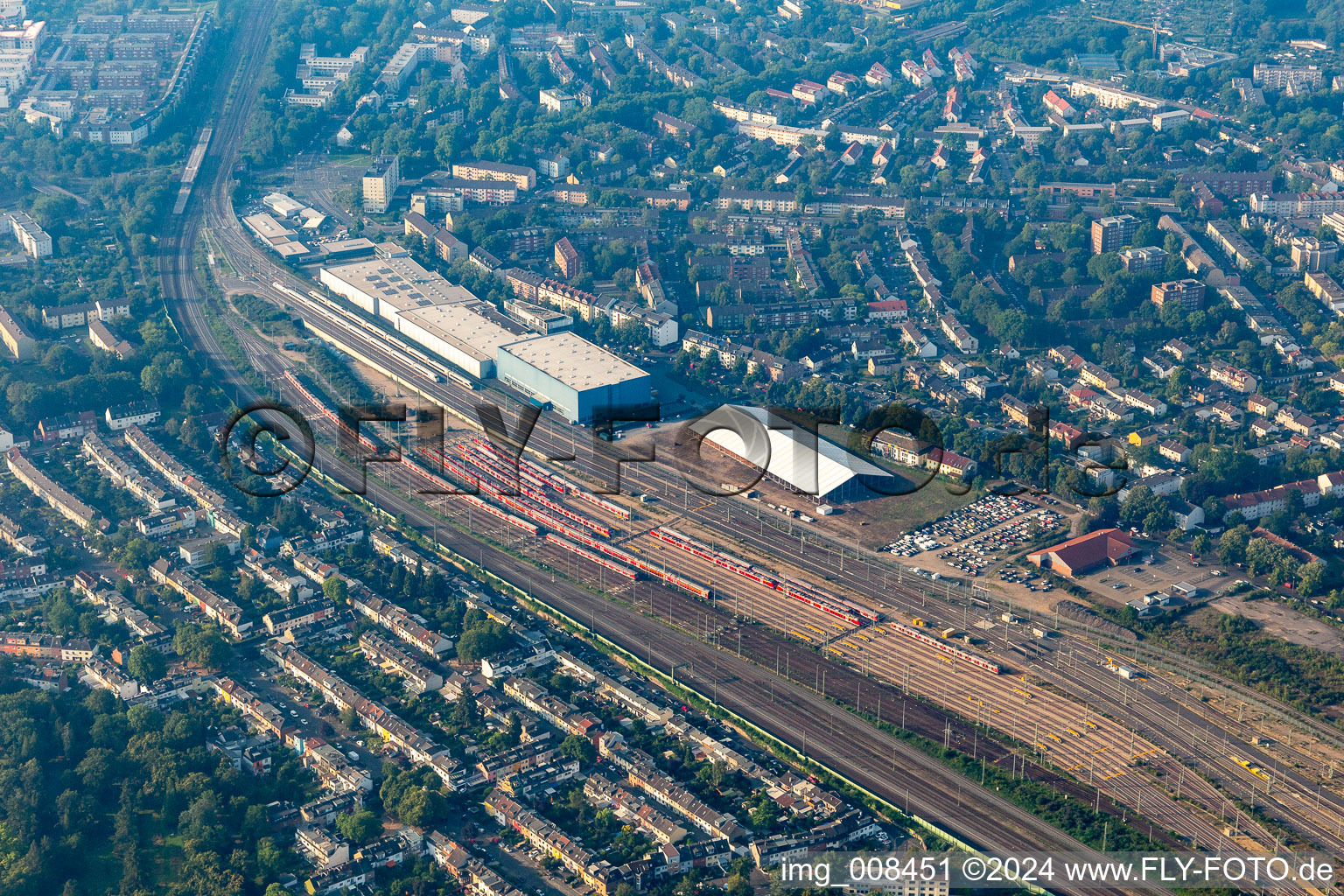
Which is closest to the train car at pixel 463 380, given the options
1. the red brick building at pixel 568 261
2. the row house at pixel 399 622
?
the red brick building at pixel 568 261

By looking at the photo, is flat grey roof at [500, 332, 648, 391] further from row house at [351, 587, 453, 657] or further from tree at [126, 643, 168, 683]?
tree at [126, 643, 168, 683]

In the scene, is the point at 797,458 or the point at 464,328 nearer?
the point at 797,458

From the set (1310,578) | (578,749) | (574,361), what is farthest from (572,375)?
(1310,578)

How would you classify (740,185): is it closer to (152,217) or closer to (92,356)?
(152,217)

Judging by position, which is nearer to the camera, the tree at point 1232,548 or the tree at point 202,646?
the tree at point 202,646

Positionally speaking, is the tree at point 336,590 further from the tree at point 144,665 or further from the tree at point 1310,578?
the tree at point 1310,578

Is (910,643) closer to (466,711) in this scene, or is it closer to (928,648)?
(928,648)
